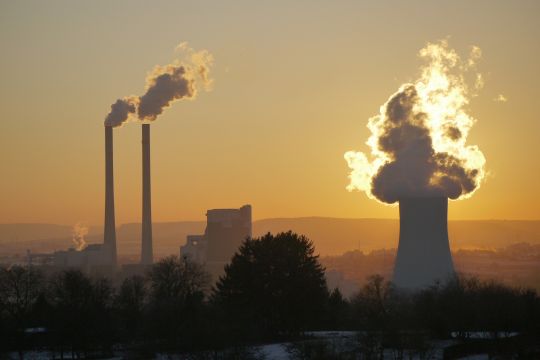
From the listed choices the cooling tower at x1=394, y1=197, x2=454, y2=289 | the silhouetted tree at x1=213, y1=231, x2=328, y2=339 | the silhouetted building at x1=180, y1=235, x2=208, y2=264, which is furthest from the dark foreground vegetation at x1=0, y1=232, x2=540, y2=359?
the silhouetted building at x1=180, y1=235, x2=208, y2=264

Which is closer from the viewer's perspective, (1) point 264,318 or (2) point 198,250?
(1) point 264,318

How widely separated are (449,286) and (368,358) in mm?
14493

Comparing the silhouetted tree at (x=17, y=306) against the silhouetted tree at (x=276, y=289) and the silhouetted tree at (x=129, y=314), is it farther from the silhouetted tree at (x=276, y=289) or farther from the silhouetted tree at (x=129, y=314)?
the silhouetted tree at (x=276, y=289)

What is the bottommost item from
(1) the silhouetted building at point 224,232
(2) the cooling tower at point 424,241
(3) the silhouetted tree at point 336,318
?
(3) the silhouetted tree at point 336,318

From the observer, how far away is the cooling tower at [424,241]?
44594 mm

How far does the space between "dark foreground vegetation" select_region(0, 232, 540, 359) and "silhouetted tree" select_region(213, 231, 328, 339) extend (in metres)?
0.03

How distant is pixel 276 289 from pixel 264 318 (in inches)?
41.6

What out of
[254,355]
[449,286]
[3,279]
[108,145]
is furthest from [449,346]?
[108,145]

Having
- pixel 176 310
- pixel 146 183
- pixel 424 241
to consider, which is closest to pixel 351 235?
pixel 146 183

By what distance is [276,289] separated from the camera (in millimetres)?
36438

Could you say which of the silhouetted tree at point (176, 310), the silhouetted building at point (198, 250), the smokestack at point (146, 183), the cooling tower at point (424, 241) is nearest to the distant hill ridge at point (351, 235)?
the silhouetted building at point (198, 250)

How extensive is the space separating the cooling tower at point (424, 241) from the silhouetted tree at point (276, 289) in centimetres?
863

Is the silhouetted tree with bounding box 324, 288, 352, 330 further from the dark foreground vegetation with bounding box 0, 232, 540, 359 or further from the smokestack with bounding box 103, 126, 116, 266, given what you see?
the smokestack with bounding box 103, 126, 116, 266

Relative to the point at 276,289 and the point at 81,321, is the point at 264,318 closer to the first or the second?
the point at 276,289
